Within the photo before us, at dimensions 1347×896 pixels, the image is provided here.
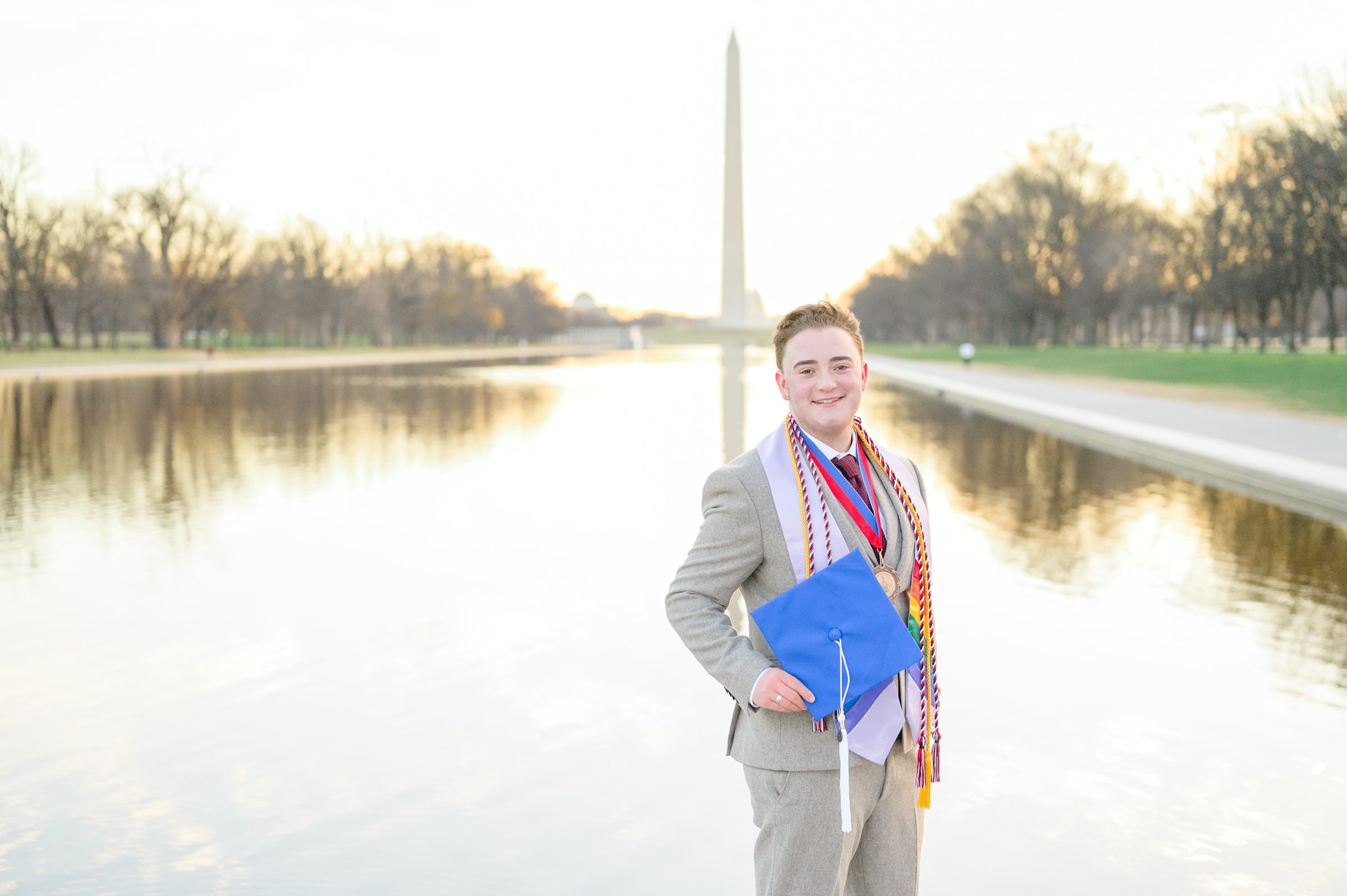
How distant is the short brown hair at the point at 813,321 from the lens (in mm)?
2248

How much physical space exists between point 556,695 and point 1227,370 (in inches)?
1270

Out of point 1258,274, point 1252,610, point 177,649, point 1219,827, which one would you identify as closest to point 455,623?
point 177,649

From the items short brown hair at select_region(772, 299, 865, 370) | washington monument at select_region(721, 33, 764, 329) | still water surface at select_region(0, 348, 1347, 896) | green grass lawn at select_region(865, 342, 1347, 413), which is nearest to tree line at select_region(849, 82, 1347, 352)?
green grass lawn at select_region(865, 342, 1347, 413)

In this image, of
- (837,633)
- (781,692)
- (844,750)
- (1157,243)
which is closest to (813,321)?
(837,633)

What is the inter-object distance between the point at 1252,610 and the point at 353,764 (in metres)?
5.54

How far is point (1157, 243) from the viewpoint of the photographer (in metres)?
57.2

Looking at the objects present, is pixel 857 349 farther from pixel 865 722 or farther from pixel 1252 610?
pixel 1252 610

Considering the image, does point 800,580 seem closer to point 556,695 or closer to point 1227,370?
point 556,695

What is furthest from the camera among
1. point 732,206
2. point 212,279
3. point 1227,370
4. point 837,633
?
point 212,279

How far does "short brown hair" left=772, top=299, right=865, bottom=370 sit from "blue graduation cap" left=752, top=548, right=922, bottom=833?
0.46m

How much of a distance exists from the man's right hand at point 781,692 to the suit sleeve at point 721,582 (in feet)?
0.09

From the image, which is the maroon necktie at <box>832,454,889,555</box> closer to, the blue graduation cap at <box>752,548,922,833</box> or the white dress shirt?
the white dress shirt

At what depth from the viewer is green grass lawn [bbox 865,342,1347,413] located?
1007 inches

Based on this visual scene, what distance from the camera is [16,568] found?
27.2 ft
